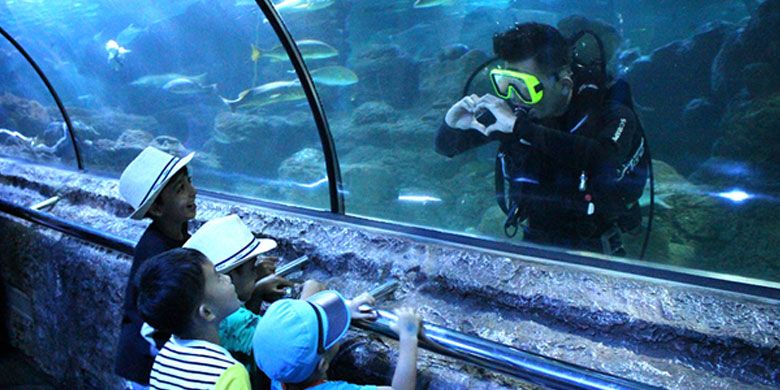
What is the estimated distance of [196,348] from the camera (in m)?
1.57

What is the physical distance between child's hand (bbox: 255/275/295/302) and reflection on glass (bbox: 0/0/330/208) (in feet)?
20.5

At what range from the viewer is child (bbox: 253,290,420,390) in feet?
4.70

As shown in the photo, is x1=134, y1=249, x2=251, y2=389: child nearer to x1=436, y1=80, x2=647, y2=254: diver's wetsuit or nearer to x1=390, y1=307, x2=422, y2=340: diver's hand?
x1=390, y1=307, x2=422, y2=340: diver's hand

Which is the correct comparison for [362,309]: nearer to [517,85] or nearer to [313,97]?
[517,85]

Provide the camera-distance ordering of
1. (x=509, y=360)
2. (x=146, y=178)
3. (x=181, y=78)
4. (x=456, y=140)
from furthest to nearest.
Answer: (x=181, y=78)
(x=456, y=140)
(x=146, y=178)
(x=509, y=360)

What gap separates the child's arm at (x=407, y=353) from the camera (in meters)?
1.51

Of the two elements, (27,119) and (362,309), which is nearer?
(362,309)

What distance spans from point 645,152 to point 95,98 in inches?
1181

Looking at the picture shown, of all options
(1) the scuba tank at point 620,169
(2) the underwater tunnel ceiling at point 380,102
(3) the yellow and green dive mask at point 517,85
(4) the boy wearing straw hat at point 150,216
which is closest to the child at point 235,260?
(4) the boy wearing straw hat at point 150,216

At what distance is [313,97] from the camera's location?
3.14 m

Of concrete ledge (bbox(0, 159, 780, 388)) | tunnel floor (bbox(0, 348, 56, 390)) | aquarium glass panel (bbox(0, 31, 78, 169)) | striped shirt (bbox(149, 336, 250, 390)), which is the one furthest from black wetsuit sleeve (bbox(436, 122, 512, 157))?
aquarium glass panel (bbox(0, 31, 78, 169))

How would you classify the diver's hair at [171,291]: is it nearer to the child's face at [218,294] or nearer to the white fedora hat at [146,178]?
the child's face at [218,294]

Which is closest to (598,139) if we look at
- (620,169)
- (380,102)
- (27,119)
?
(620,169)

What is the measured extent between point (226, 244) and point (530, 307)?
51.9 inches
